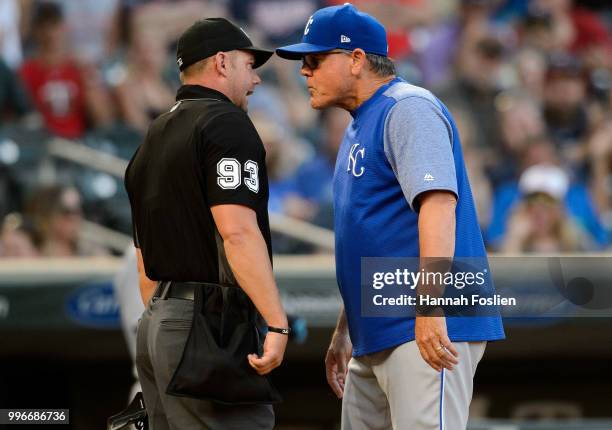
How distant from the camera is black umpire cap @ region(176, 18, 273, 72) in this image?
3549 millimetres

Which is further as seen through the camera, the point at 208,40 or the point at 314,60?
the point at 314,60

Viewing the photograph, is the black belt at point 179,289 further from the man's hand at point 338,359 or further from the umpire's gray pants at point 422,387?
the man's hand at point 338,359

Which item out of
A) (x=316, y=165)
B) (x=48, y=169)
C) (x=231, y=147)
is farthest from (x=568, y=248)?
(x=231, y=147)

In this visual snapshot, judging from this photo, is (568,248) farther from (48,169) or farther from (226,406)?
(226,406)

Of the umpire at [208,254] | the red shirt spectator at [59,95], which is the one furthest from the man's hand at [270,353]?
the red shirt spectator at [59,95]

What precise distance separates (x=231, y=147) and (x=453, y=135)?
0.73 m

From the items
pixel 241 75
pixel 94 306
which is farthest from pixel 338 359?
pixel 94 306

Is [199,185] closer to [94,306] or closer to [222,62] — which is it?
[222,62]

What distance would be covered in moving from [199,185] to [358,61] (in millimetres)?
744

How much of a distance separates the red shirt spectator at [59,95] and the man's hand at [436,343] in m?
5.33

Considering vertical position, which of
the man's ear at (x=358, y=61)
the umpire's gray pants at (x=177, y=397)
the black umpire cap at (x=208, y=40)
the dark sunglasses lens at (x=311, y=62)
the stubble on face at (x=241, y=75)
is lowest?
the umpire's gray pants at (x=177, y=397)

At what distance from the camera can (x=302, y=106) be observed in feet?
27.9

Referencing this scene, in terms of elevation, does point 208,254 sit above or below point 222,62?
below

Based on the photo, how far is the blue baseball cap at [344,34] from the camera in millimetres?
3711
